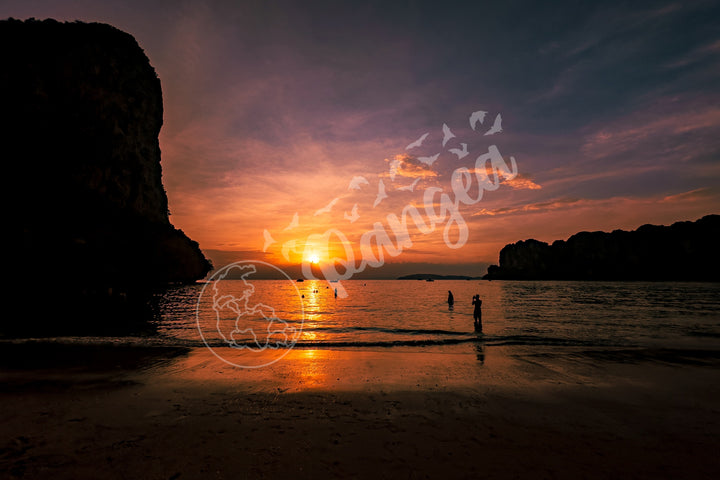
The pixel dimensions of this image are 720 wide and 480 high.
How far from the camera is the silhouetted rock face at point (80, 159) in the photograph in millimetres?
55156

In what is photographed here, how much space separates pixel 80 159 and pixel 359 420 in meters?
86.9

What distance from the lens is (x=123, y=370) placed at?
12.2 metres

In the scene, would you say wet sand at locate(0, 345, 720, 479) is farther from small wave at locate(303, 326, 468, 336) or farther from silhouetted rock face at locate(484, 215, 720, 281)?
silhouetted rock face at locate(484, 215, 720, 281)

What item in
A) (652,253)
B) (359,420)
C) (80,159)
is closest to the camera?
(359,420)

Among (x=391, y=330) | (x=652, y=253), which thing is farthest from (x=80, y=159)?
(x=652, y=253)

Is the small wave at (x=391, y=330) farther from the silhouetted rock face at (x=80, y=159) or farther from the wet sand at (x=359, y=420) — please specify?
the silhouetted rock face at (x=80, y=159)

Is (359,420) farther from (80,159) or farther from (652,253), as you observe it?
(652,253)

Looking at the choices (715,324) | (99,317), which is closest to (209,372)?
(99,317)

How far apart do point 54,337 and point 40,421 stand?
17.1 m

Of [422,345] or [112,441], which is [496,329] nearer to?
[422,345]

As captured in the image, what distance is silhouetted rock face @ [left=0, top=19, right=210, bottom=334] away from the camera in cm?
5516

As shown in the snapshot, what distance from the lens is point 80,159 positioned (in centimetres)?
6650

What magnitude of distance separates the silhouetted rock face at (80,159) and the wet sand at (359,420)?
177 ft

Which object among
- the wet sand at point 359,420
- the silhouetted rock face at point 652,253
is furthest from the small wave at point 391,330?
the silhouetted rock face at point 652,253
